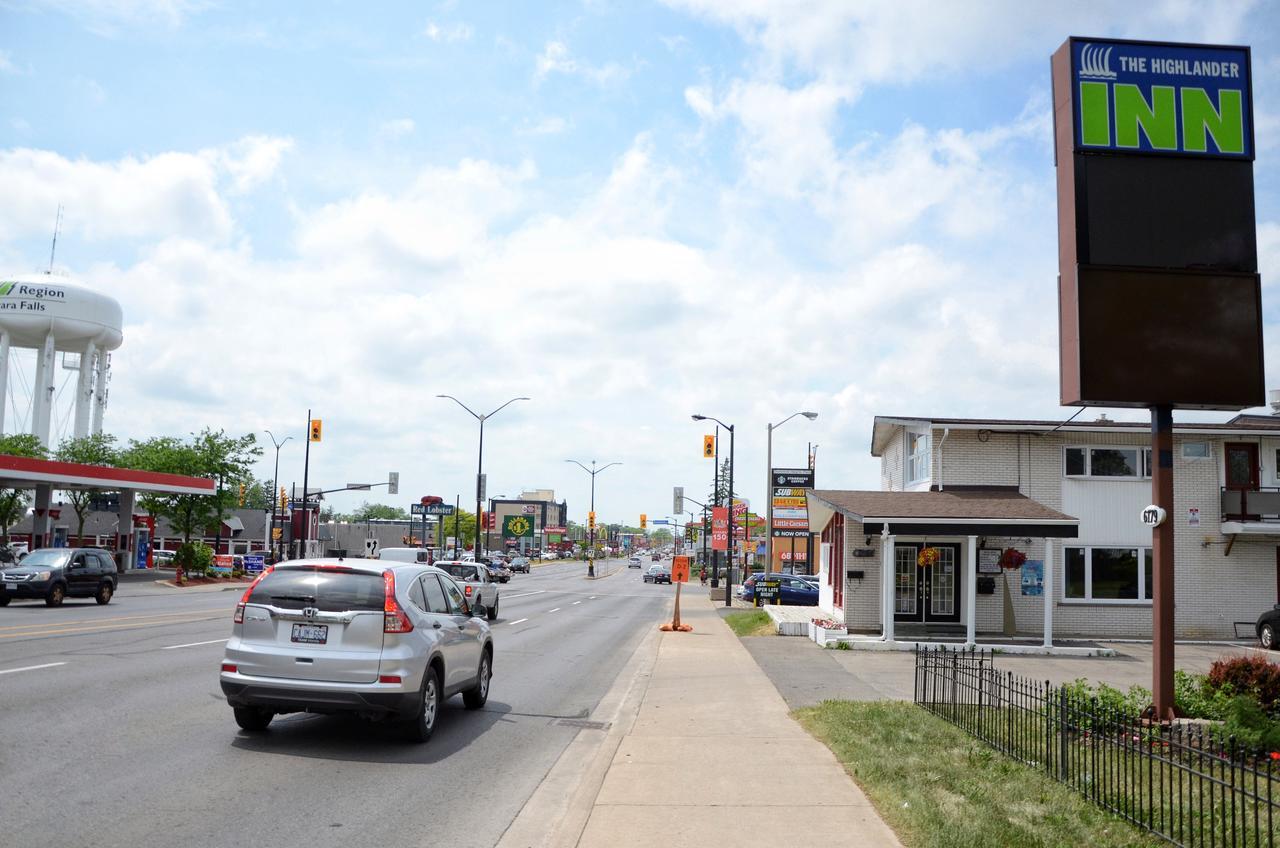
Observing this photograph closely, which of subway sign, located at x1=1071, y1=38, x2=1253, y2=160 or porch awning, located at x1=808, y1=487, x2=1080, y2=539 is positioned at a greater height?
subway sign, located at x1=1071, y1=38, x2=1253, y2=160

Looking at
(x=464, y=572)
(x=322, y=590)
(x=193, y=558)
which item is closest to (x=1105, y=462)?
(x=464, y=572)

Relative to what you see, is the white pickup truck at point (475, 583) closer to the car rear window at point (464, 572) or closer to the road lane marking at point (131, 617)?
the car rear window at point (464, 572)

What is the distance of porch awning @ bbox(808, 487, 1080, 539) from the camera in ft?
72.7

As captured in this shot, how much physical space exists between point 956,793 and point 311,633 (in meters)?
5.90

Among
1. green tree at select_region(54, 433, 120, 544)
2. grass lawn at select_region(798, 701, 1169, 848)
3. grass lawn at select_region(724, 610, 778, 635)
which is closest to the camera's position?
grass lawn at select_region(798, 701, 1169, 848)

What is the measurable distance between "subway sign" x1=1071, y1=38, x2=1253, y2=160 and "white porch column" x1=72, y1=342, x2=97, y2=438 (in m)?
79.5

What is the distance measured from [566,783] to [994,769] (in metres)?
3.74

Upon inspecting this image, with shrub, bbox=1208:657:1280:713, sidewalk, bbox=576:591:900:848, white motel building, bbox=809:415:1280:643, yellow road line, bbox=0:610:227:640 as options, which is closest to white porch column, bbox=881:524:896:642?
white motel building, bbox=809:415:1280:643

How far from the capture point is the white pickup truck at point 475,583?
95.6ft

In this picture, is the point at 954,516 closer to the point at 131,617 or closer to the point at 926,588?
the point at 926,588

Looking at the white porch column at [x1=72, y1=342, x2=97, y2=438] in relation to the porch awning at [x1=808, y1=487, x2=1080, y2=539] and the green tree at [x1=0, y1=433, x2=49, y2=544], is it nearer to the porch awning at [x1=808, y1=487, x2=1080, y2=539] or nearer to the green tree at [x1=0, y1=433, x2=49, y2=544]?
the green tree at [x1=0, y1=433, x2=49, y2=544]

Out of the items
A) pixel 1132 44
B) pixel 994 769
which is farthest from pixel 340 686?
pixel 1132 44

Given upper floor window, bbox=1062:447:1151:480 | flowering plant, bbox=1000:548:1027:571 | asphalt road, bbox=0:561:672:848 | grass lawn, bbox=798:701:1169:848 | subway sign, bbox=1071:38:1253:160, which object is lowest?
asphalt road, bbox=0:561:672:848

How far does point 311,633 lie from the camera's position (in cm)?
950
